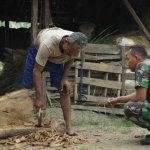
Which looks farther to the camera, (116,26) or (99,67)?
(116,26)

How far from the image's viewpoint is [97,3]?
1012 centimetres

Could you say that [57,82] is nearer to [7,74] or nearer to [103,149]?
[103,149]

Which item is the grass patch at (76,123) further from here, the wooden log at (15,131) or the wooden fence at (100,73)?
the wooden log at (15,131)

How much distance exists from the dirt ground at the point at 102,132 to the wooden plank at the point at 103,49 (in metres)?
1.20

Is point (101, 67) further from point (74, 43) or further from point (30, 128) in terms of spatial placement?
point (74, 43)

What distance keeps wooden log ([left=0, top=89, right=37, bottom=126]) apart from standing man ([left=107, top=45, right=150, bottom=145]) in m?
1.40

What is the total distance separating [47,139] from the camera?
5586mm

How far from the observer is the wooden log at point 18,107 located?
6.16 meters

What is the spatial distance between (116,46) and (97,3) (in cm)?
172

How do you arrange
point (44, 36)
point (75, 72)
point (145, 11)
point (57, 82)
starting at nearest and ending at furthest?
1. point (44, 36)
2. point (57, 82)
3. point (75, 72)
4. point (145, 11)

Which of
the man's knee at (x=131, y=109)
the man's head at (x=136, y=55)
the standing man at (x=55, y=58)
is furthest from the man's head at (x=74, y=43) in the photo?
the man's knee at (x=131, y=109)

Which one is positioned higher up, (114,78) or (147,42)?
(147,42)

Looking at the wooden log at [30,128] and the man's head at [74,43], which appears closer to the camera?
the man's head at [74,43]

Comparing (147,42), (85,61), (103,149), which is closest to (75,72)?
(85,61)
